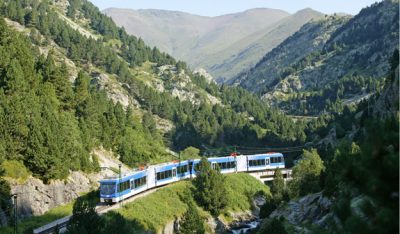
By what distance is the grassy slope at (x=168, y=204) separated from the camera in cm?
5617

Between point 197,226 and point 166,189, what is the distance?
19060 mm

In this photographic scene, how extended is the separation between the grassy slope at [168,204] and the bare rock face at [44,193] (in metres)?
9.48

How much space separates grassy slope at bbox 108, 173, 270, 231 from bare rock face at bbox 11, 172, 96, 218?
31.1ft

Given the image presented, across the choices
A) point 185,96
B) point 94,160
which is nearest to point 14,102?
point 94,160

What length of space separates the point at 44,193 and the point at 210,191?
75.8 feet

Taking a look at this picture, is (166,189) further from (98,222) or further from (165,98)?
(165,98)

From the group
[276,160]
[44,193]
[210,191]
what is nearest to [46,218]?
A: [44,193]

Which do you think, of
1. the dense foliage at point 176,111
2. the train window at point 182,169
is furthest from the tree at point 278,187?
the dense foliage at point 176,111

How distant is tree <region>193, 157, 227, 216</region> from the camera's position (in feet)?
225

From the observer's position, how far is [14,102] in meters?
60.3

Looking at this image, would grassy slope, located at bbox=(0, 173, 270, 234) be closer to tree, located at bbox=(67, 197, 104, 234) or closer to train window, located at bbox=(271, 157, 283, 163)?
tree, located at bbox=(67, 197, 104, 234)

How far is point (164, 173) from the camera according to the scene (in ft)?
231

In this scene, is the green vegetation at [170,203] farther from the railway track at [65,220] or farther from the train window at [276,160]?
the train window at [276,160]

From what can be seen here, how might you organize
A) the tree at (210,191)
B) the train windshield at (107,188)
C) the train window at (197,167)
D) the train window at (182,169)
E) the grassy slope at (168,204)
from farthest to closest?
the train window at (197,167)
the train window at (182,169)
the tree at (210,191)
the train windshield at (107,188)
the grassy slope at (168,204)
